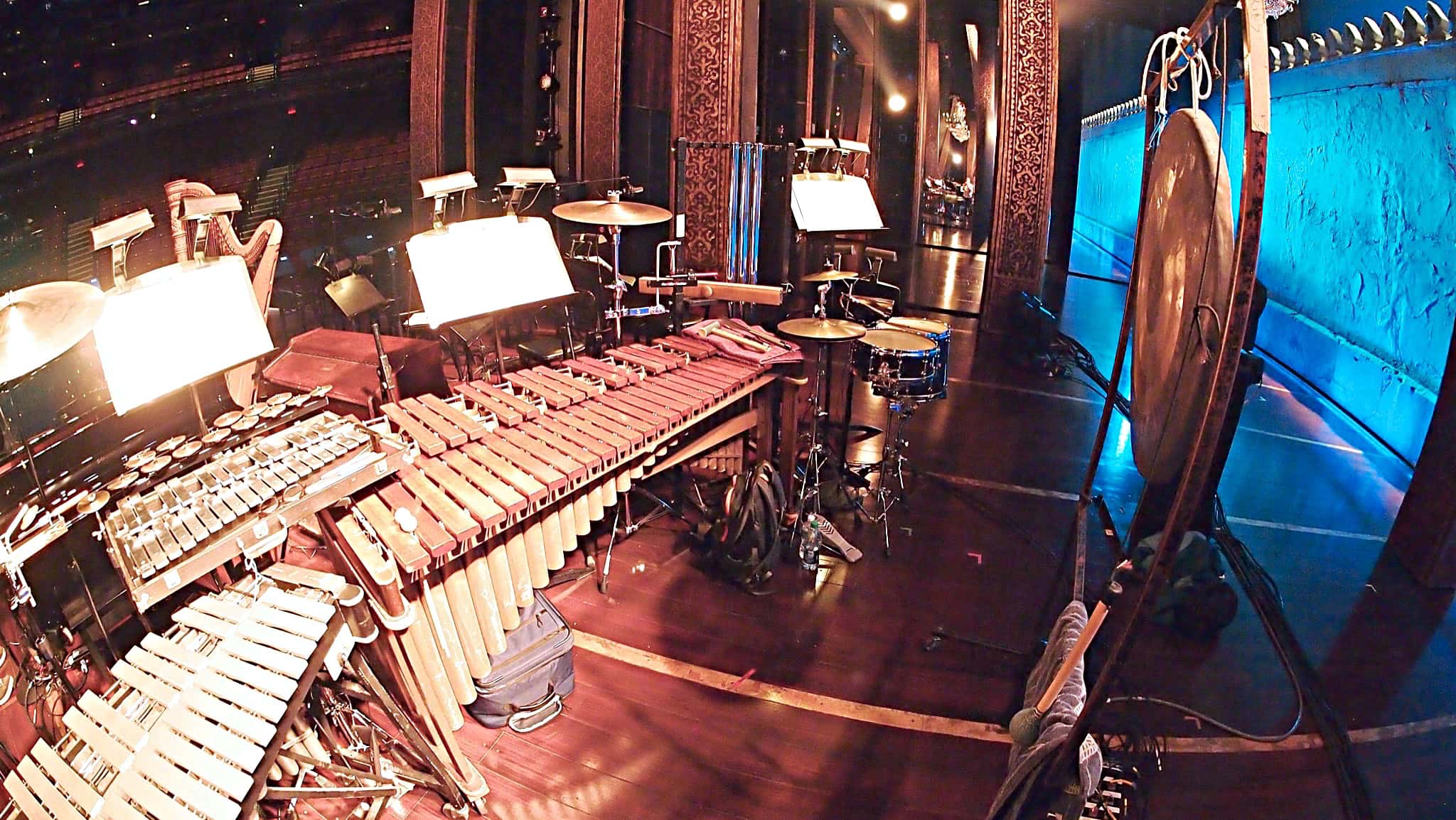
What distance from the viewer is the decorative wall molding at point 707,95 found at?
5.15 m

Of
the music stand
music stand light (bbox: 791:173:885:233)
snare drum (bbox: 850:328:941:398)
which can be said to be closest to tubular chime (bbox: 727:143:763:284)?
music stand light (bbox: 791:173:885:233)

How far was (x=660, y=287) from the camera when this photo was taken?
394 cm

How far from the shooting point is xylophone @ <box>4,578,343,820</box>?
1.41 m

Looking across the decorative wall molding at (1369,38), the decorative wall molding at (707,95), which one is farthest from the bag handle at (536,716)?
the decorative wall molding at (1369,38)

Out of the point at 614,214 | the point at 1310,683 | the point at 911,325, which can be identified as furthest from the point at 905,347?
the point at 1310,683

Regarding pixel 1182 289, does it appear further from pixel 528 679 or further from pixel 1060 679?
pixel 528 679

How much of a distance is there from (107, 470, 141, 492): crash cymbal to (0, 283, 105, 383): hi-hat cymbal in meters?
0.53

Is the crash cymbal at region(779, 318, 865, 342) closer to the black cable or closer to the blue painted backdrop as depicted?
the black cable

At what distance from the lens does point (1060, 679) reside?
6.32 ft

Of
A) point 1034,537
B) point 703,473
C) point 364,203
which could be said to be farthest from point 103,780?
point 1034,537

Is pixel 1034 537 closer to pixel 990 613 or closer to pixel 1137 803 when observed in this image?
pixel 990 613

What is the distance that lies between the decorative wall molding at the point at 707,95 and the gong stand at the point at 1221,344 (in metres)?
3.86

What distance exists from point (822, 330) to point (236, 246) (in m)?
2.36

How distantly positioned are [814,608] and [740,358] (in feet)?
4.09
